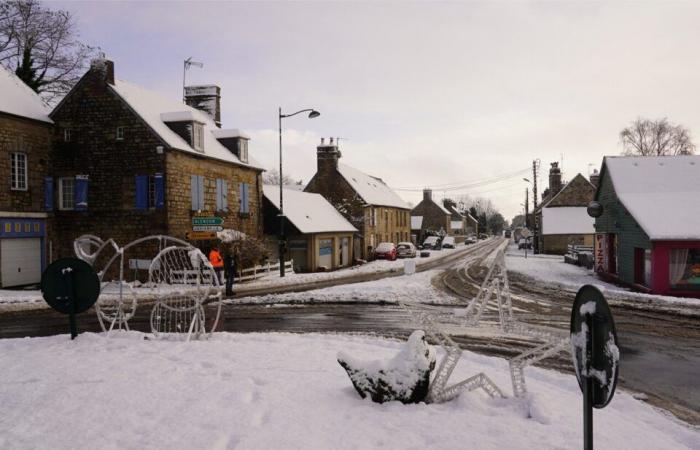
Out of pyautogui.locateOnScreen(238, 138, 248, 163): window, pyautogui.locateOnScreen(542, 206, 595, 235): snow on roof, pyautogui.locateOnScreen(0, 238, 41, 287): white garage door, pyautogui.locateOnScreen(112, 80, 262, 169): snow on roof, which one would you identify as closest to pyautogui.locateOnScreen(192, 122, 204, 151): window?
pyautogui.locateOnScreen(112, 80, 262, 169): snow on roof

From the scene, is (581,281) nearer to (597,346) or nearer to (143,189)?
(143,189)

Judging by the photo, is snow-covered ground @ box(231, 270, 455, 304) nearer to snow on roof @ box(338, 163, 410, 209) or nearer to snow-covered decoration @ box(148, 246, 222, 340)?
snow-covered decoration @ box(148, 246, 222, 340)

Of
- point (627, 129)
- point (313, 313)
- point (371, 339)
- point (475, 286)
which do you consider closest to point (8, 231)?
point (313, 313)

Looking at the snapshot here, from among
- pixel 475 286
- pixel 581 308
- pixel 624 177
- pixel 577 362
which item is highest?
pixel 624 177

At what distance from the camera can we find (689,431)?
5.98 meters

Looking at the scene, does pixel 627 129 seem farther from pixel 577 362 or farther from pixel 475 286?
pixel 577 362

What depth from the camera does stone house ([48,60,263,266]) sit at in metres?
22.6

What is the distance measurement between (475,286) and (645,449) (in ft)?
55.9

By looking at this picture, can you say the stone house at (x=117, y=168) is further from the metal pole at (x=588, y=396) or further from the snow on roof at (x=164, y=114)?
the metal pole at (x=588, y=396)

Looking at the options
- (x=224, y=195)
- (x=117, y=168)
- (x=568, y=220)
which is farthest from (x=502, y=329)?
(x=568, y=220)

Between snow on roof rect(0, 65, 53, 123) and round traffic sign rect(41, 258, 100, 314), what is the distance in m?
15.7

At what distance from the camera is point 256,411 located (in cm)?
551

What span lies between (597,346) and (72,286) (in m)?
8.76

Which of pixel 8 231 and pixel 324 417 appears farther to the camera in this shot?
pixel 8 231
